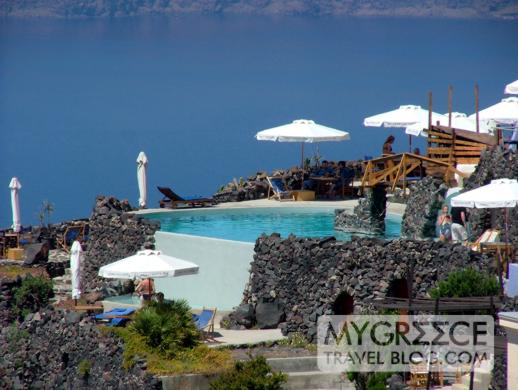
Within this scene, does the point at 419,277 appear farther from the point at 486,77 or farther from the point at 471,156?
the point at 486,77

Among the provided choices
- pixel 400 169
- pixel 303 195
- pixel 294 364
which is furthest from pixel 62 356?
pixel 303 195

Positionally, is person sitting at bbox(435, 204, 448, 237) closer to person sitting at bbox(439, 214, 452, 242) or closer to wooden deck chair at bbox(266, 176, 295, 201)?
person sitting at bbox(439, 214, 452, 242)

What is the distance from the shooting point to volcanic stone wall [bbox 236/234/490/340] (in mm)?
28281

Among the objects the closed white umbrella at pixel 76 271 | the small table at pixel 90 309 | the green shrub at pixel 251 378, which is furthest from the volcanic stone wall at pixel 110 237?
the green shrub at pixel 251 378

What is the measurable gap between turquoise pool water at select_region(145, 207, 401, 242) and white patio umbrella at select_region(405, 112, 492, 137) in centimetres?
363

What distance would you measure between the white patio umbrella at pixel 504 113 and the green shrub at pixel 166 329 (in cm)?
1159

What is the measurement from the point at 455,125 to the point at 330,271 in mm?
10642

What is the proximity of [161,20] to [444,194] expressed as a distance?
143 meters

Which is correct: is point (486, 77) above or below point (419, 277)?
above

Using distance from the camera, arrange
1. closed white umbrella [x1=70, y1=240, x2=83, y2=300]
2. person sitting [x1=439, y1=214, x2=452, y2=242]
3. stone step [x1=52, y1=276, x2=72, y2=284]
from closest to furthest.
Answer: person sitting [x1=439, y1=214, x2=452, y2=242], closed white umbrella [x1=70, y1=240, x2=83, y2=300], stone step [x1=52, y1=276, x2=72, y2=284]

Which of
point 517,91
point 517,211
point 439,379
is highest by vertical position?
point 517,91

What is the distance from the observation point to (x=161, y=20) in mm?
173375

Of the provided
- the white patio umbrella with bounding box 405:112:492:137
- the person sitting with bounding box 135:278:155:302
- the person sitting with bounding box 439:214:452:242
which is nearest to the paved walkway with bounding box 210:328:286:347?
the person sitting with bounding box 135:278:155:302

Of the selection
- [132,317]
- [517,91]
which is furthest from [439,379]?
[517,91]
